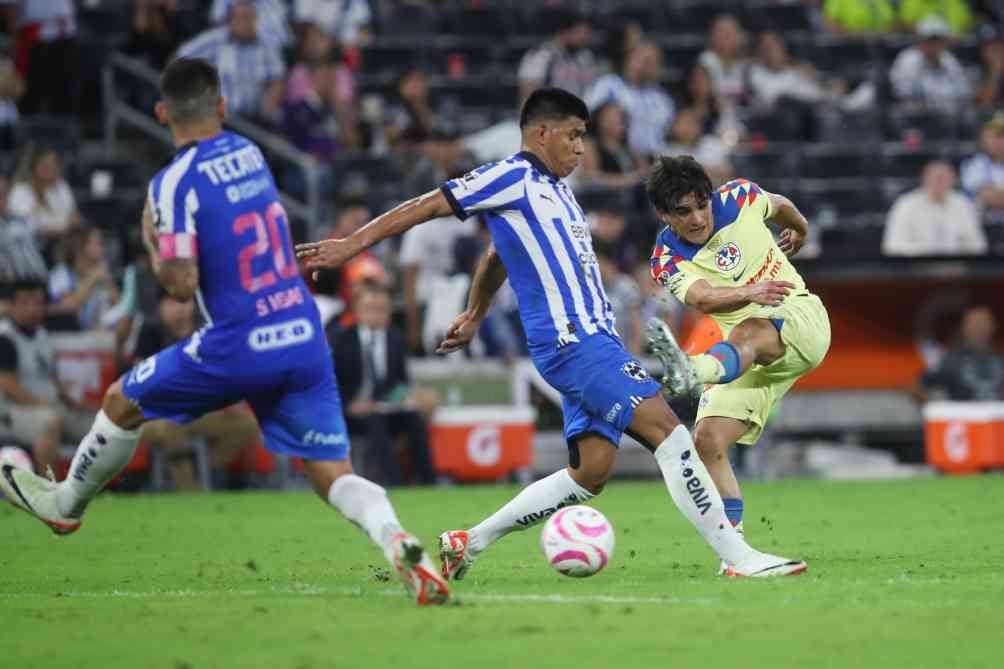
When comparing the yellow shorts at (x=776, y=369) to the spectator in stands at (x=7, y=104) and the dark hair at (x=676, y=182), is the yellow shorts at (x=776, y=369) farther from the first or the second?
the spectator in stands at (x=7, y=104)

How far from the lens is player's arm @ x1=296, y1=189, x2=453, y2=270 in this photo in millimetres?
7488

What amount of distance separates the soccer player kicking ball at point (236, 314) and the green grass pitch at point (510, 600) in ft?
2.10

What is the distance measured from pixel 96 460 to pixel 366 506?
130 centimetres

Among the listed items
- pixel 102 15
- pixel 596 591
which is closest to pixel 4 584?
pixel 596 591

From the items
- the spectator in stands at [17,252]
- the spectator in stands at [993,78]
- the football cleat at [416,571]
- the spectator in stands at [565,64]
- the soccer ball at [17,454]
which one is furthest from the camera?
the spectator in stands at [993,78]

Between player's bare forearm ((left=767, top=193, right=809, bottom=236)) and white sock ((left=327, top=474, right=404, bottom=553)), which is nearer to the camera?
white sock ((left=327, top=474, right=404, bottom=553))

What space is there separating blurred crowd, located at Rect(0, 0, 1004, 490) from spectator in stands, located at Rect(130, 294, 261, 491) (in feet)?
0.12

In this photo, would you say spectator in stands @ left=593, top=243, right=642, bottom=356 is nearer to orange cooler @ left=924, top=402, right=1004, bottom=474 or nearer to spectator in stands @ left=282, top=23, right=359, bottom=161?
orange cooler @ left=924, top=402, right=1004, bottom=474

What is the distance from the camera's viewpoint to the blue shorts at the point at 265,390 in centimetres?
723

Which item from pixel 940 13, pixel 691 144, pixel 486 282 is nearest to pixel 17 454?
pixel 486 282

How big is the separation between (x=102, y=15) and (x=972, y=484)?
1147 centimetres

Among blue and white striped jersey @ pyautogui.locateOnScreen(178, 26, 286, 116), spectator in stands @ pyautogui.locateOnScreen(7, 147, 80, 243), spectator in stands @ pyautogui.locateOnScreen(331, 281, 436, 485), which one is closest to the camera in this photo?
spectator in stands @ pyautogui.locateOnScreen(331, 281, 436, 485)

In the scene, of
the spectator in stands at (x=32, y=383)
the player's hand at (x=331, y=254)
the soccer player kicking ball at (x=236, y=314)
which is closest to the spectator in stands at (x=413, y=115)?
the spectator in stands at (x=32, y=383)

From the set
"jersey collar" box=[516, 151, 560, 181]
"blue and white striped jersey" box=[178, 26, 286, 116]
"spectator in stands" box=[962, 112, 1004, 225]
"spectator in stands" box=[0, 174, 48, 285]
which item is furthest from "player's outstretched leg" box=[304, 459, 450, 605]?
"spectator in stands" box=[962, 112, 1004, 225]
